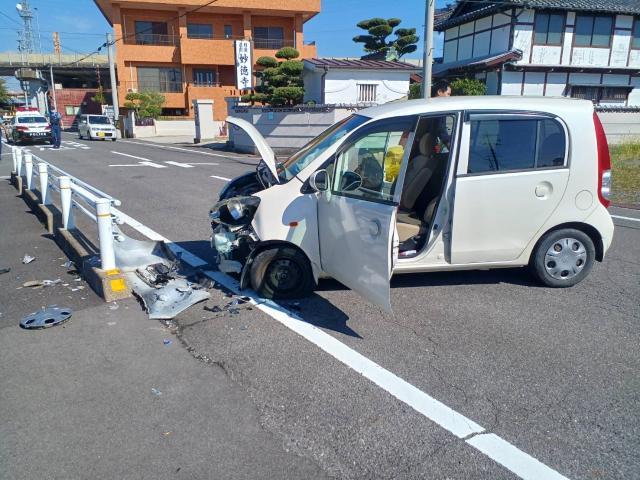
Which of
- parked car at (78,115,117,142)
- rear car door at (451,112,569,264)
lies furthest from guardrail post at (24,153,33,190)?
parked car at (78,115,117,142)

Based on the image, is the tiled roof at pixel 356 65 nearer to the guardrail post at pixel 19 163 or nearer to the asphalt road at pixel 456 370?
the guardrail post at pixel 19 163

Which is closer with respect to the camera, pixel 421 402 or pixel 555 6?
pixel 421 402

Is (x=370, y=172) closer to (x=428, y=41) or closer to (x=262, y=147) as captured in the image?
(x=262, y=147)

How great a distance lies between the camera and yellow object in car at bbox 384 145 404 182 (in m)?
4.47

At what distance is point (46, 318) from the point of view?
4.35 meters

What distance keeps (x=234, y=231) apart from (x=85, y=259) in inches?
74.3

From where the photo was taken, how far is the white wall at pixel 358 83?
26.3 metres

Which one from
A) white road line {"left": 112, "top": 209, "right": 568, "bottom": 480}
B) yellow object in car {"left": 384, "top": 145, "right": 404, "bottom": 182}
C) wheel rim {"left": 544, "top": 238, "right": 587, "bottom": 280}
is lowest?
white road line {"left": 112, "top": 209, "right": 568, "bottom": 480}

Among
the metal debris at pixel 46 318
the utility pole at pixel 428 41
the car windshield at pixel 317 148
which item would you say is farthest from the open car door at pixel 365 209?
the utility pole at pixel 428 41

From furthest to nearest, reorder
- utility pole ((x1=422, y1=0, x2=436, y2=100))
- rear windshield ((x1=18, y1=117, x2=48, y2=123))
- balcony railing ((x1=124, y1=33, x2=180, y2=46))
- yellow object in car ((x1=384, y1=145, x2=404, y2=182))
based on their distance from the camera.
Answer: balcony railing ((x1=124, y1=33, x2=180, y2=46)), rear windshield ((x1=18, y1=117, x2=48, y2=123)), utility pole ((x1=422, y1=0, x2=436, y2=100)), yellow object in car ((x1=384, y1=145, x2=404, y2=182))

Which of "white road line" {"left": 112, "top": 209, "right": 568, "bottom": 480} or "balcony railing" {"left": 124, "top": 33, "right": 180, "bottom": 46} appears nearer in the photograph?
"white road line" {"left": 112, "top": 209, "right": 568, "bottom": 480}

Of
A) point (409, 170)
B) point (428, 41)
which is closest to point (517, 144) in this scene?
point (409, 170)

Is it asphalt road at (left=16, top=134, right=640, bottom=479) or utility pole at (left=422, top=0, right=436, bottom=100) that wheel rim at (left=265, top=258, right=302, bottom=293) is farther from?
utility pole at (left=422, top=0, right=436, bottom=100)

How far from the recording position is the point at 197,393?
10.7 ft
